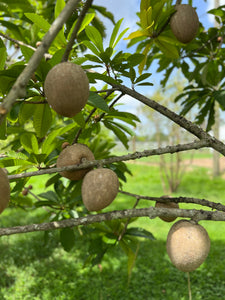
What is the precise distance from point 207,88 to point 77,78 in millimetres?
1487

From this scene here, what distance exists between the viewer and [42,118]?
34.1 inches

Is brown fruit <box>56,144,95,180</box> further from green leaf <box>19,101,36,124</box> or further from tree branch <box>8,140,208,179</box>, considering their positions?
green leaf <box>19,101,36,124</box>

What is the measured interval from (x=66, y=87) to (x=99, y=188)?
269mm

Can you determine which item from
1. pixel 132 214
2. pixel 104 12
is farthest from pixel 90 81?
pixel 104 12

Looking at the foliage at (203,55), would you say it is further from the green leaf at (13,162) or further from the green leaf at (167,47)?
the green leaf at (13,162)

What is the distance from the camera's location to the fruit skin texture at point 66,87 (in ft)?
1.64

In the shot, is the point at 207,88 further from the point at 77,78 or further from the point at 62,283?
the point at 62,283

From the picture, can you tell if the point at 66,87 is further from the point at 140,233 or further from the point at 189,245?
the point at 140,233

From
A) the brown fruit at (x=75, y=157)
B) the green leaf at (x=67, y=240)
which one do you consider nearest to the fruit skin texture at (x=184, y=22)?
the brown fruit at (x=75, y=157)

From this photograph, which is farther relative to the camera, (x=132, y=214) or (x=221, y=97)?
(x=221, y=97)

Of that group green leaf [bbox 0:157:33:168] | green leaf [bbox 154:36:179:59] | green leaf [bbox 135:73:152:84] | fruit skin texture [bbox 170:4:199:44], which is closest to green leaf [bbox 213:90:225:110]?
green leaf [bbox 154:36:179:59]

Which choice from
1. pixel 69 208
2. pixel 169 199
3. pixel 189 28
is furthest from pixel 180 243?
Result: pixel 69 208

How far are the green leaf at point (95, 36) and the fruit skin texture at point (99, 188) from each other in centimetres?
45

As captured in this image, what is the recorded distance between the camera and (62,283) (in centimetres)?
252
